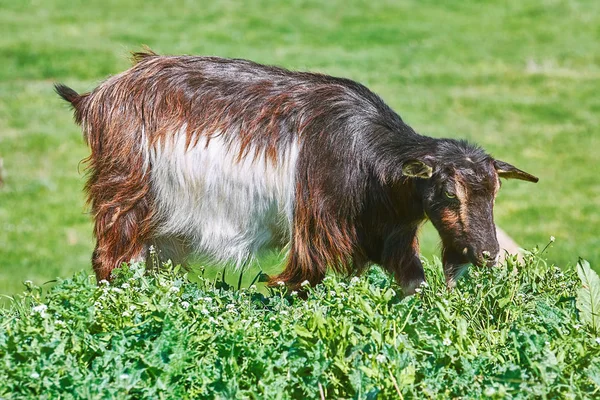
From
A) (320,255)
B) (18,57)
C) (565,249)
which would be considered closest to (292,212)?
(320,255)

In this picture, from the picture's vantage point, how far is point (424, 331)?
15.0 feet

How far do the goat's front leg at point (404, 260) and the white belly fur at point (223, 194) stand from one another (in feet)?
2.11

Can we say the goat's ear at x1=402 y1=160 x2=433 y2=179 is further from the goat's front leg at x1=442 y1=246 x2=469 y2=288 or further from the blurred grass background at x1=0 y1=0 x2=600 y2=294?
the blurred grass background at x1=0 y1=0 x2=600 y2=294

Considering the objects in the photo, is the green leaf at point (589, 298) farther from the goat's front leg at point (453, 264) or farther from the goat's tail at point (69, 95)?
the goat's tail at point (69, 95)

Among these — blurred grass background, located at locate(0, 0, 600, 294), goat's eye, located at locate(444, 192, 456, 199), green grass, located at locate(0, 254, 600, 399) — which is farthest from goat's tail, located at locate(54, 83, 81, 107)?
blurred grass background, located at locate(0, 0, 600, 294)

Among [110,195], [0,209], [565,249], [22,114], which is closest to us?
[110,195]

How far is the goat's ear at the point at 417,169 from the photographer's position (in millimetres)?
5406

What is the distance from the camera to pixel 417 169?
545 centimetres

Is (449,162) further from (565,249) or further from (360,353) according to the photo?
(565,249)

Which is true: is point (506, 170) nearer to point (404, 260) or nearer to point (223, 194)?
point (404, 260)

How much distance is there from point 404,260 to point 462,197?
25.5 inches

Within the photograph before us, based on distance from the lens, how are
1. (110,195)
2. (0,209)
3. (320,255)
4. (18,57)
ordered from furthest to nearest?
(18,57)
(0,209)
(110,195)
(320,255)

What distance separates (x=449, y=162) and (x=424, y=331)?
4.03 ft

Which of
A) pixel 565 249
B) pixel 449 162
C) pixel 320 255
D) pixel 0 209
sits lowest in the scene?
pixel 0 209
